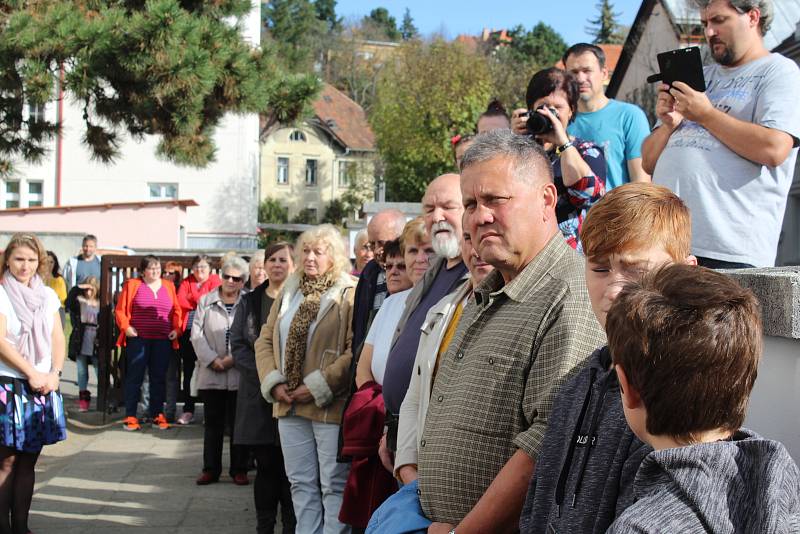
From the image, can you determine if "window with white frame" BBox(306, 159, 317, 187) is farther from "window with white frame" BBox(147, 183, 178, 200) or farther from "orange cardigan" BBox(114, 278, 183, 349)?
"orange cardigan" BBox(114, 278, 183, 349)

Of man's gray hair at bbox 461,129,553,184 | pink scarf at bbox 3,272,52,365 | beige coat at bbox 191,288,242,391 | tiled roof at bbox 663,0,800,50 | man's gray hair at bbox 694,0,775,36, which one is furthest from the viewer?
tiled roof at bbox 663,0,800,50

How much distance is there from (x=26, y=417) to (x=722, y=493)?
5.33 metres

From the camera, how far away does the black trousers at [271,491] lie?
6.25 metres

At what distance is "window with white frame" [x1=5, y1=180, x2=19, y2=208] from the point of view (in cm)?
3772

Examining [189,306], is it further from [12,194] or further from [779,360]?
[12,194]

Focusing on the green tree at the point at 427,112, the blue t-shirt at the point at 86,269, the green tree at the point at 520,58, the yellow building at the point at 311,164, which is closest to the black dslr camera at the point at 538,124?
the blue t-shirt at the point at 86,269

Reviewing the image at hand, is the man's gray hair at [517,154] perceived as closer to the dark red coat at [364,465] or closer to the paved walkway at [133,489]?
the dark red coat at [364,465]

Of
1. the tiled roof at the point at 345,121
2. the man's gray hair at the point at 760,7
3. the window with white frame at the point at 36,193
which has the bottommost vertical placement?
the man's gray hair at the point at 760,7

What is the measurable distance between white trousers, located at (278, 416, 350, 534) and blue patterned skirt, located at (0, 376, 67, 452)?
1.61 metres

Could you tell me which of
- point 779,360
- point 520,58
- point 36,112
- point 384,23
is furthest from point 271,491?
point 384,23

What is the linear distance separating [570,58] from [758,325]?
353 cm

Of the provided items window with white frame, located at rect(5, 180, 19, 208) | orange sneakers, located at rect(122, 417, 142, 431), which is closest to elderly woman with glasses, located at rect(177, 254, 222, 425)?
orange sneakers, located at rect(122, 417, 142, 431)

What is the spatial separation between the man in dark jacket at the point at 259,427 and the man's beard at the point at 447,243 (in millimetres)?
2884

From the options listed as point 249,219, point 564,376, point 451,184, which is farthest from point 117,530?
point 249,219
